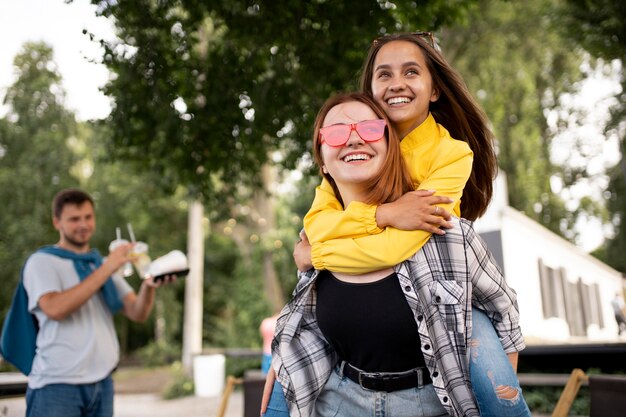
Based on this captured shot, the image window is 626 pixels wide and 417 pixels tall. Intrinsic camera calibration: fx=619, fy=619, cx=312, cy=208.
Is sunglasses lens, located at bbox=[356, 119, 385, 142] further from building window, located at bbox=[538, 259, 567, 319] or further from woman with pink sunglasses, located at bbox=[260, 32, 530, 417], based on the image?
building window, located at bbox=[538, 259, 567, 319]

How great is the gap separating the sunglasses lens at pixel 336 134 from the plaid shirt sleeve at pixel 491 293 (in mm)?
434

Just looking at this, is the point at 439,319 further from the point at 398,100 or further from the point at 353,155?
the point at 398,100

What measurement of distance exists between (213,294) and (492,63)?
56.9ft

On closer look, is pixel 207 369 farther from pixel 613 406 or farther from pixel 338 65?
pixel 613 406

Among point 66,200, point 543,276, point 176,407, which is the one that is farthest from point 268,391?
point 176,407

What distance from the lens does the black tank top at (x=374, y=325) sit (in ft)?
5.78

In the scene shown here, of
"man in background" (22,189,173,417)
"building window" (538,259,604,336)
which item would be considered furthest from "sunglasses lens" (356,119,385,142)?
"building window" (538,259,604,336)

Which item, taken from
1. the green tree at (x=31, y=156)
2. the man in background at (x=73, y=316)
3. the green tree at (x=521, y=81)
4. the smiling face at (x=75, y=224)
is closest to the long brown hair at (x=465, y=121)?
the man in background at (x=73, y=316)

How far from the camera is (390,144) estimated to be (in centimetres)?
193

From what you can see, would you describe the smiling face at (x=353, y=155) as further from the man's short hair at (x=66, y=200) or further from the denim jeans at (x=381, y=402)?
the man's short hair at (x=66, y=200)

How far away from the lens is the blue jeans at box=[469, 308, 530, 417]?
1682 mm

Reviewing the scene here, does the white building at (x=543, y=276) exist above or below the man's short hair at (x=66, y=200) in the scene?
below

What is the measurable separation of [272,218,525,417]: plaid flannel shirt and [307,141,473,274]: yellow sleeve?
0.06 metres

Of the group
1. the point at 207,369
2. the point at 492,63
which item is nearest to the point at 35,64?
the point at 207,369
